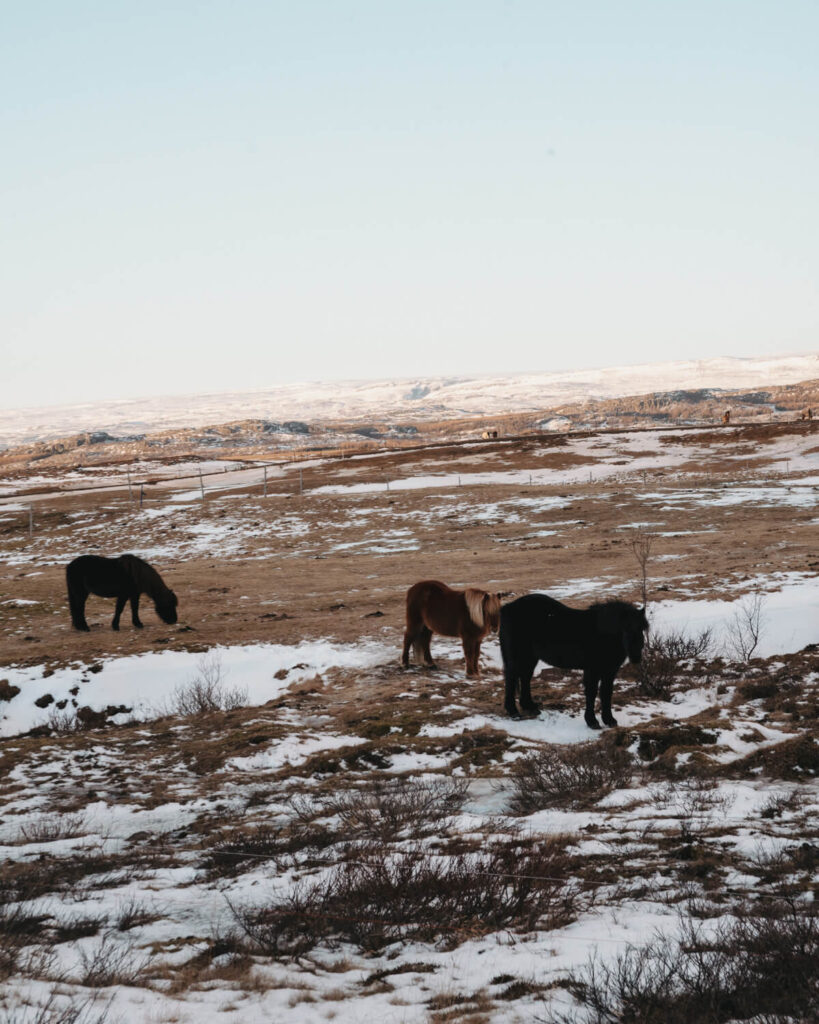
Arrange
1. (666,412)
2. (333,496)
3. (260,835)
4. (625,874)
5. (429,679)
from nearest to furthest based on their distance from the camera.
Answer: (625,874) < (260,835) < (429,679) < (333,496) < (666,412)

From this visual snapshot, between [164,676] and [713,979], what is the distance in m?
12.0

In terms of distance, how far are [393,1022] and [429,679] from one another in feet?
28.9

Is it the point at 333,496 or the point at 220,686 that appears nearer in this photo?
the point at 220,686

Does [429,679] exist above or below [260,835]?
below

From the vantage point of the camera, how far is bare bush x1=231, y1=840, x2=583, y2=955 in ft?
15.0

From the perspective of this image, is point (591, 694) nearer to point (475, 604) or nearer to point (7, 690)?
point (475, 604)

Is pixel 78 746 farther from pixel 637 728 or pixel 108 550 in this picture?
pixel 108 550

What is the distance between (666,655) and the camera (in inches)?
494

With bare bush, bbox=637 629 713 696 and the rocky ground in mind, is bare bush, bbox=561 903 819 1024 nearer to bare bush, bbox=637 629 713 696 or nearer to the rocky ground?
the rocky ground

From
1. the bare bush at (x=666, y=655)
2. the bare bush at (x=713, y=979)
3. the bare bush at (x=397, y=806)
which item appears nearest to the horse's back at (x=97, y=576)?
the bare bush at (x=397, y=806)

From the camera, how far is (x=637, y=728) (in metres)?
9.10

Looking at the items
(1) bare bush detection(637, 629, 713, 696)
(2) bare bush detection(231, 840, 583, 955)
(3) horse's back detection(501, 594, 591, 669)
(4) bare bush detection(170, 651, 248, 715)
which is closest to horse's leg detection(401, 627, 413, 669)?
(4) bare bush detection(170, 651, 248, 715)

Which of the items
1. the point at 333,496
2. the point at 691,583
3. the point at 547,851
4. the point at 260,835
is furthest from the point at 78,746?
the point at 333,496

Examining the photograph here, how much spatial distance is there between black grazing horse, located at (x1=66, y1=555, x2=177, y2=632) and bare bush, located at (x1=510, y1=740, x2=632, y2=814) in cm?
1217
